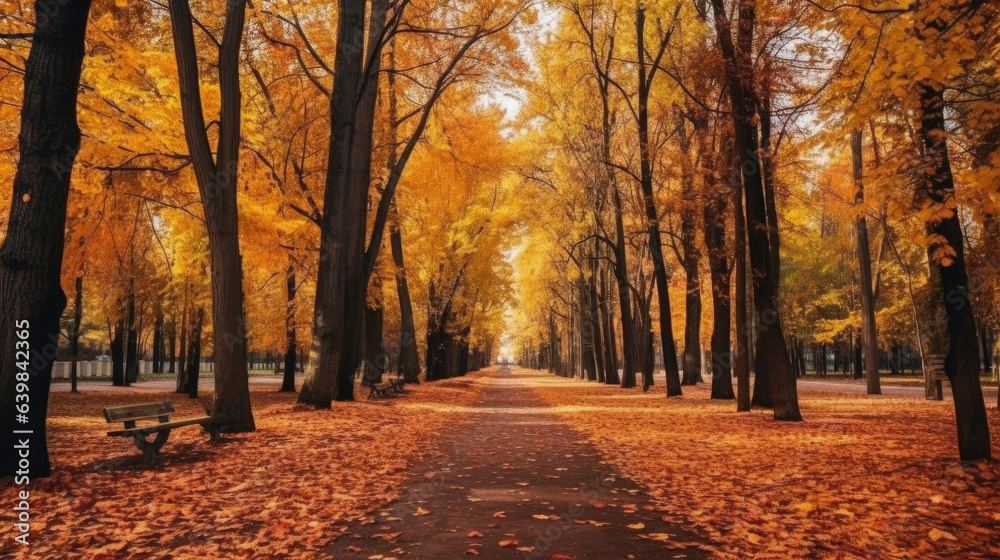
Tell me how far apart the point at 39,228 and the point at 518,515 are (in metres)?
5.41

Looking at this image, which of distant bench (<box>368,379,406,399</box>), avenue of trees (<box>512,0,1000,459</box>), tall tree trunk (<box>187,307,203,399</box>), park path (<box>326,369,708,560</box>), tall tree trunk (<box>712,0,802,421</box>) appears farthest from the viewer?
tall tree trunk (<box>187,307,203,399</box>)

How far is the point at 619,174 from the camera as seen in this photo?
26516 mm

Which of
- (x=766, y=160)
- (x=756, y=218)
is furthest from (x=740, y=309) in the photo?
(x=766, y=160)

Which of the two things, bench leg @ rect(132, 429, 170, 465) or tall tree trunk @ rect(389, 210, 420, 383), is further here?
tall tree trunk @ rect(389, 210, 420, 383)

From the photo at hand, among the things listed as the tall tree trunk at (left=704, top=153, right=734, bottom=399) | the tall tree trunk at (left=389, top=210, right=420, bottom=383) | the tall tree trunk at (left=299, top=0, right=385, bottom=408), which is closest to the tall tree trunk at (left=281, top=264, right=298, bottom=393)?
the tall tree trunk at (left=389, top=210, right=420, bottom=383)

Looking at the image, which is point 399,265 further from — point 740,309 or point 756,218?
point 756,218

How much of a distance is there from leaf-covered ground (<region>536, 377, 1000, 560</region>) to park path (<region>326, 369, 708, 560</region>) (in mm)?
432

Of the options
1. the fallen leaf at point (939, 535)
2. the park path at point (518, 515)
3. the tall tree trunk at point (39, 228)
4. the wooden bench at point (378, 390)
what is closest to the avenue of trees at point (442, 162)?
the tall tree trunk at point (39, 228)

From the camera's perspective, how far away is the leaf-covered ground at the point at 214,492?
4.71 metres

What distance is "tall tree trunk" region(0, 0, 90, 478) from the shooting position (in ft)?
19.5

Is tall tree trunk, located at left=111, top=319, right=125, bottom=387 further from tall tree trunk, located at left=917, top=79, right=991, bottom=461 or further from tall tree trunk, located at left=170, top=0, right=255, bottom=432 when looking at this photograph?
tall tree trunk, located at left=917, top=79, right=991, bottom=461

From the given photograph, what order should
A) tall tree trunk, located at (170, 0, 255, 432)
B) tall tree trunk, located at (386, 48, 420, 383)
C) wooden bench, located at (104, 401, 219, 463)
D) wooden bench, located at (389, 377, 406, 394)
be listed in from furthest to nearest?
wooden bench, located at (389, 377, 406, 394), tall tree trunk, located at (386, 48, 420, 383), tall tree trunk, located at (170, 0, 255, 432), wooden bench, located at (104, 401, 219, 463)

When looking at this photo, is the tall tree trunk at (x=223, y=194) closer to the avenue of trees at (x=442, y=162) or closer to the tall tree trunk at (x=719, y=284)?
the avenue of trees at (x=442, y=162)

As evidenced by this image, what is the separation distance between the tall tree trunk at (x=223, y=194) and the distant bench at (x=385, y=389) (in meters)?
8.60
